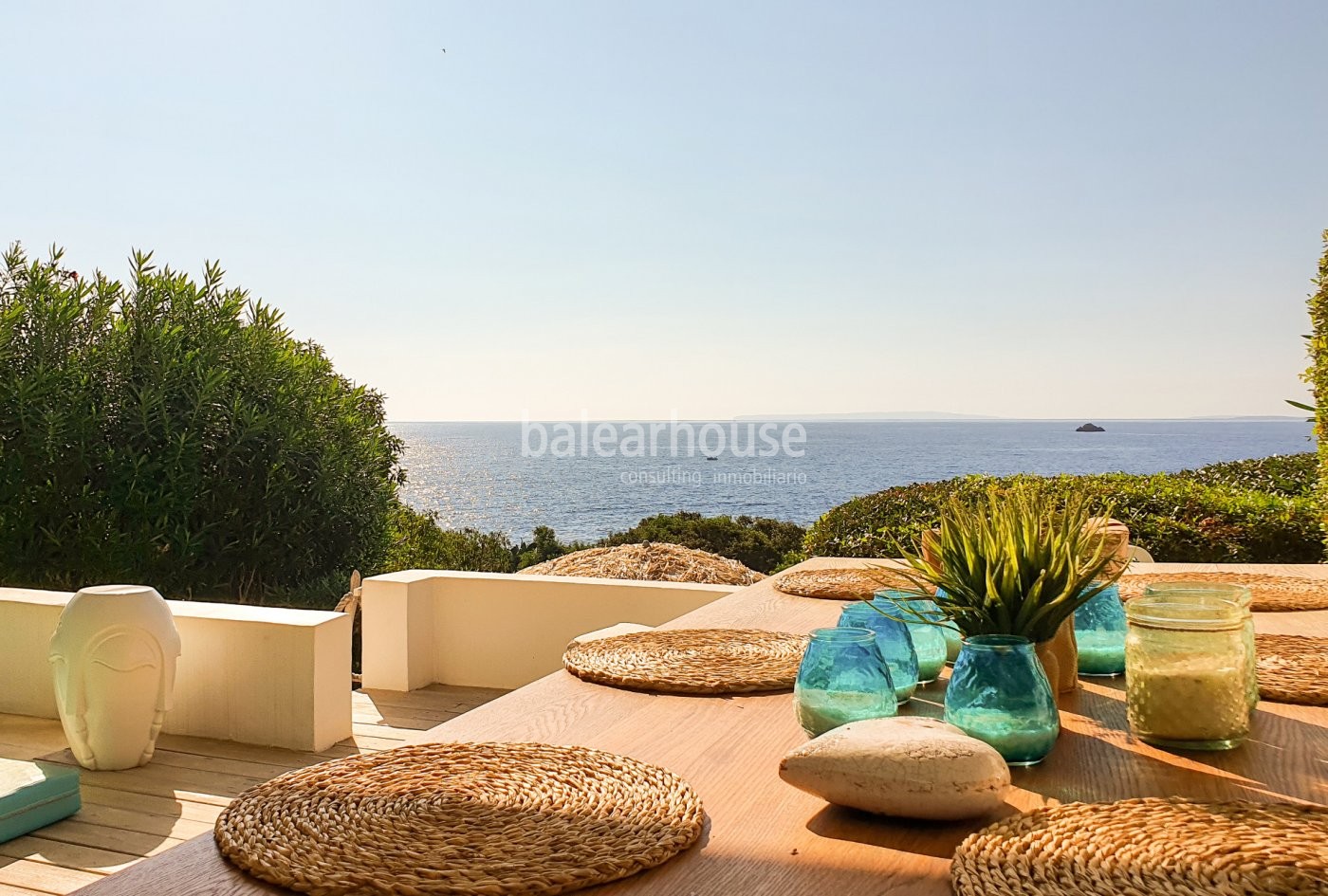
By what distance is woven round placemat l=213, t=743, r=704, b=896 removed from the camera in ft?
2.47

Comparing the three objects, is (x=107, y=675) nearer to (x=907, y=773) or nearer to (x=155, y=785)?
(x=155, y=785)

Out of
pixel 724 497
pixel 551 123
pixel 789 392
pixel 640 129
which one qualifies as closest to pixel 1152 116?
pixel 640 129

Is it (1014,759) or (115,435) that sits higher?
(115,435)

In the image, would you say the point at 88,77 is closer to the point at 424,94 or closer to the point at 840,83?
the point at 424,94

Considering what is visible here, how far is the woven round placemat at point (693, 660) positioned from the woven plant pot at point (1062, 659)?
13.5 inches

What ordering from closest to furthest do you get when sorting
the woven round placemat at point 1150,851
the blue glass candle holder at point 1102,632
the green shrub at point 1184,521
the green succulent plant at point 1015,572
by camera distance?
the woven round placemat at point 1150,851, the green succulent plant at point 1015,572, the blue glass candle holder at point 1102,632, the green shrub at point 1184,521

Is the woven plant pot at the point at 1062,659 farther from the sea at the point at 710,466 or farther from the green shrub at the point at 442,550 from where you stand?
the sea at the point at 710,466

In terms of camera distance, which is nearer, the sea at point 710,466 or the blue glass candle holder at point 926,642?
the blue glass candle holder at point 926,642

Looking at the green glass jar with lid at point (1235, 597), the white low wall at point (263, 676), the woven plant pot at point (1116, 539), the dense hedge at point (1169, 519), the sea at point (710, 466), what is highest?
the woven plant pot at point (1116, 539)

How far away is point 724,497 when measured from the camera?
41.8 metres

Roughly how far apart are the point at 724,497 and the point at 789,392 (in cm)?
608

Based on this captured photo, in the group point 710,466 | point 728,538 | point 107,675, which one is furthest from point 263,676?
point 710,466

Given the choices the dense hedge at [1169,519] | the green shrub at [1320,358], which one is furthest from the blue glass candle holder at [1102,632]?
the green shrub at [1320,358]

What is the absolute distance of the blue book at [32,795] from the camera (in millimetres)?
2547
